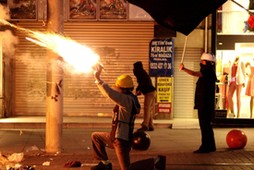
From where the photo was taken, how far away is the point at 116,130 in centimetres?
800

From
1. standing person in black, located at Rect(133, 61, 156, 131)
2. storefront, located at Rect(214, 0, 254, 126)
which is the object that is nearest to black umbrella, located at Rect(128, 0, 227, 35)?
standing person in black, located at Rect(133, 61, 156, 131)

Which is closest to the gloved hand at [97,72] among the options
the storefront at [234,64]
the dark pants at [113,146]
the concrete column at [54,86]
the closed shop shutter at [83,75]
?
the dark pants at [113,146]

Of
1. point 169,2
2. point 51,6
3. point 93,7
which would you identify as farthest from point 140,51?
point 169,2

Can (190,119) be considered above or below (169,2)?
below

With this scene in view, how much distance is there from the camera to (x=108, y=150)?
11.4 meters

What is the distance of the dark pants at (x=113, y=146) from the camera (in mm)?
7992

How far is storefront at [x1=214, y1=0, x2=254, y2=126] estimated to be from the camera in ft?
50.1

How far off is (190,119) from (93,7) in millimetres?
4463

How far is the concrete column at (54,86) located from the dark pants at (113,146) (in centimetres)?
227

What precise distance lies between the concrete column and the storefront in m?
5.84

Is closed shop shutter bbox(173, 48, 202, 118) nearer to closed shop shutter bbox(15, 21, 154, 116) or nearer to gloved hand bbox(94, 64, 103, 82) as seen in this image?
closed shop shutter bbox(15, 21, 154, 116)

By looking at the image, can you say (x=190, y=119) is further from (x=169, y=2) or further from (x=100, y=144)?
(x=169, y=2)

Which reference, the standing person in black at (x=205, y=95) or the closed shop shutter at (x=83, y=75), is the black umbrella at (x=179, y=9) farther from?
the closed shop shutter at (x=83, y=75)

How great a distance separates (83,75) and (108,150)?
5253mm
